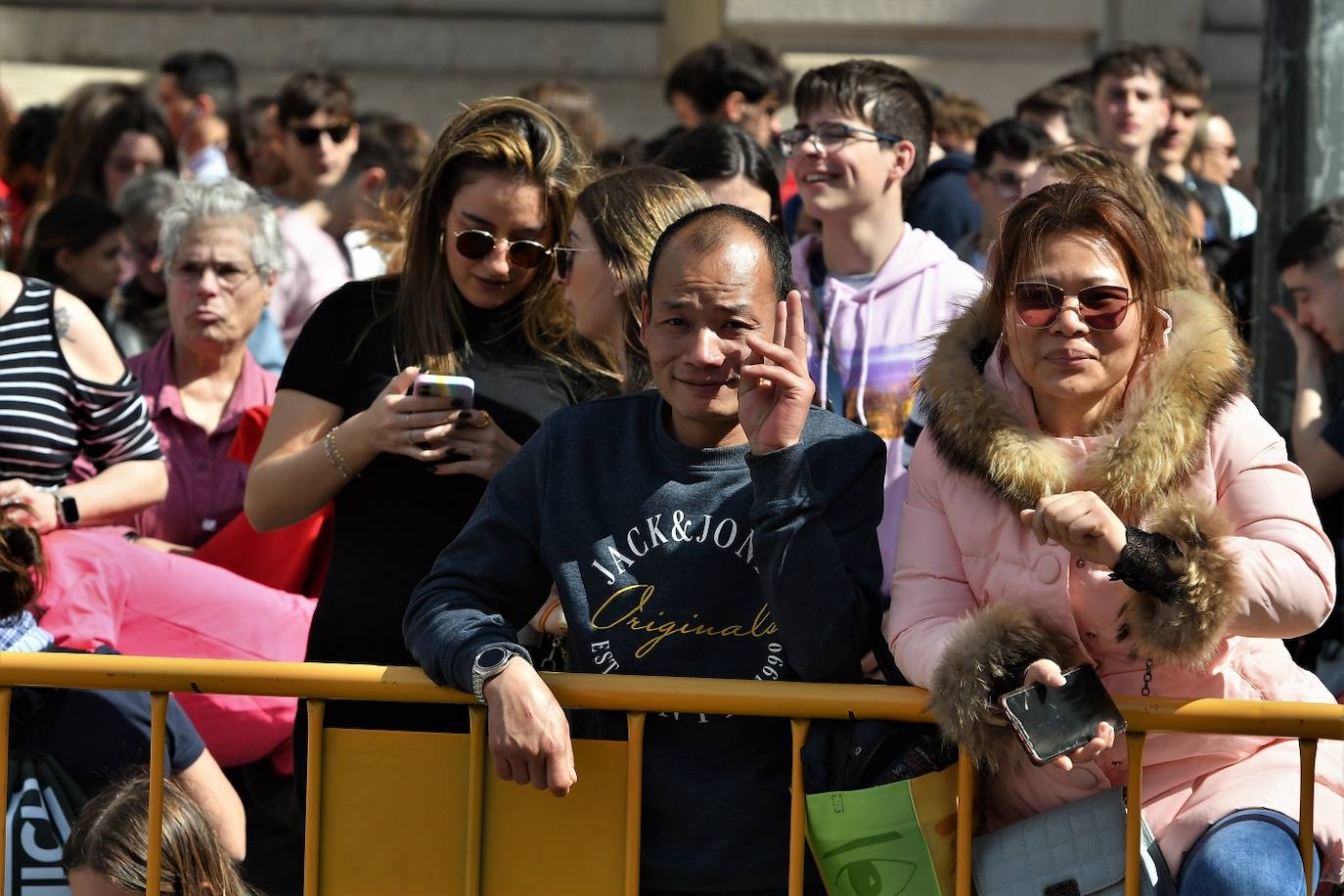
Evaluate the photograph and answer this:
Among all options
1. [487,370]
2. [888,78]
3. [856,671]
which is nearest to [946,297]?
[888,78]

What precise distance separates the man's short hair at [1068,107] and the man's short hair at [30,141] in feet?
17.0

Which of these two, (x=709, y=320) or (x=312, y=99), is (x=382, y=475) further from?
(x=312, y=99)

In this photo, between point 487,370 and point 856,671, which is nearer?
point 856,671

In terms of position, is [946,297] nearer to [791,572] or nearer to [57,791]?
[791,572]

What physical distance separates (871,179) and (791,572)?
6.29 ft

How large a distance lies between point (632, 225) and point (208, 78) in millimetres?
7043

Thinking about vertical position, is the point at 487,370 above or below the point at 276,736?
above

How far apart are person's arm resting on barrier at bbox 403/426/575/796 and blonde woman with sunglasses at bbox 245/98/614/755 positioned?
1.33 feet

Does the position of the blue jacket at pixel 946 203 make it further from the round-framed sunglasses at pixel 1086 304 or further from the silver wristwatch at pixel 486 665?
the silver wristwatch at pixel 486 665

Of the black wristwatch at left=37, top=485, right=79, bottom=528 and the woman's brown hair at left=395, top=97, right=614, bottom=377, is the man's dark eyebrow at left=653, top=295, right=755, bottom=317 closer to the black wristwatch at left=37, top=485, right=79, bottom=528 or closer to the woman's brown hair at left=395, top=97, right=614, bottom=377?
the woman's brown hair at left=395, top=97, right=614, bottom=377

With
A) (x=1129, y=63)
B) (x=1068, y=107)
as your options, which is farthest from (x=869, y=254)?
(x=1068, y=107)

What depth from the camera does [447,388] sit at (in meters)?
3.73

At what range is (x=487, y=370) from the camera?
4004 millimetres

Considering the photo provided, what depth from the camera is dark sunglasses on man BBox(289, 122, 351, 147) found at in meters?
8.02
